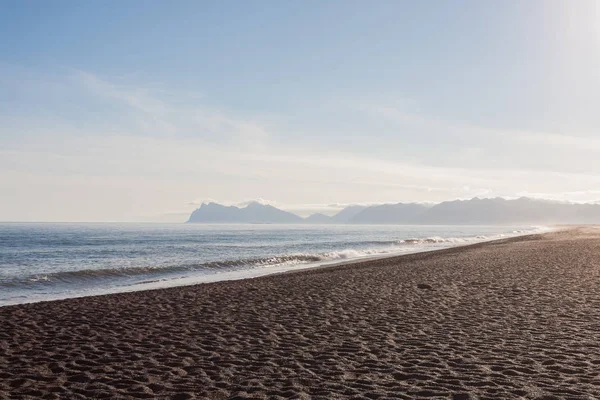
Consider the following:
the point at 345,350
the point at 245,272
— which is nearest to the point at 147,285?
the point at 245,272

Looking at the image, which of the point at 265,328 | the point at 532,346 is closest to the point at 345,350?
the point at 265,328

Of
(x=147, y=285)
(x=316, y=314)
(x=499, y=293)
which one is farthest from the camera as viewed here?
(x=147, y=285)

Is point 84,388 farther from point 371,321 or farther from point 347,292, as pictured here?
point 347,292

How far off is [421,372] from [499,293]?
34.0 feet

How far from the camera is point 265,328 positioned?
40.8 feet

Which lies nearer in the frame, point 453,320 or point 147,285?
point 453,320

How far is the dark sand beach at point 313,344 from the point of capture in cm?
771

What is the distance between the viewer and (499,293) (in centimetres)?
1741

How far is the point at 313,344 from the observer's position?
10594 millimetres

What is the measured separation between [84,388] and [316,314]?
7531mm

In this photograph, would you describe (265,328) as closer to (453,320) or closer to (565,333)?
(453,320)

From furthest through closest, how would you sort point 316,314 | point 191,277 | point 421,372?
point 191,277 → point 316,314 → point 421,372

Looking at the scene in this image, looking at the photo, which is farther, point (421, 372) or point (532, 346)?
point (532, 346)

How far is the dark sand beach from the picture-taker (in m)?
7.71
